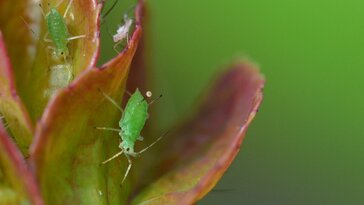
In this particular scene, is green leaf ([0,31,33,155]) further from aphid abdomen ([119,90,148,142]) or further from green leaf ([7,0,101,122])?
aphid abdomen ([119,90,148,142])

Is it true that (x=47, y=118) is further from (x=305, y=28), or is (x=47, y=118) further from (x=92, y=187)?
(x=305, y=28)

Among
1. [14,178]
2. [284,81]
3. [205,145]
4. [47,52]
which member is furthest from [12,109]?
[284,81]

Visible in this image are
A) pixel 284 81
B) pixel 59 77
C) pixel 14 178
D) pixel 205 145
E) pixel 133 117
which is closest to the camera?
pixel 14 178

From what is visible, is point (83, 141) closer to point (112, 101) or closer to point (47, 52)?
point (112, 101)

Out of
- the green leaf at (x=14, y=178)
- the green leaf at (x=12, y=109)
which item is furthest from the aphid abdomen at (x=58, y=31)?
the green leaf at (x=14, y=178)

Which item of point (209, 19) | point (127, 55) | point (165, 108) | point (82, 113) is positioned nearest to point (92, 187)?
point (82, 113)

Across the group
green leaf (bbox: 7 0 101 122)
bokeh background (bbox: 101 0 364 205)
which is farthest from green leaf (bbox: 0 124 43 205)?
bokeh background (bbox: 101 0 364 205)
